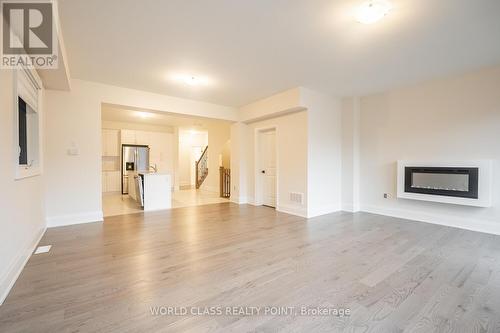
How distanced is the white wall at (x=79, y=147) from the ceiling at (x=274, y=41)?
1.10 feet

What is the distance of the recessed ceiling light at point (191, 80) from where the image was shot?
3941 millimetres

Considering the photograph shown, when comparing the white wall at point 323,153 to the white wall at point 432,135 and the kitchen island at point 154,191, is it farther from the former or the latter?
the kitchen island at point 154,191

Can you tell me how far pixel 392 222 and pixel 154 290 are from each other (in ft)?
13.6

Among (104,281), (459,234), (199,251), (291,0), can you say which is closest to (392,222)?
(459,234)

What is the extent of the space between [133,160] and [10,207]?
20.4ft

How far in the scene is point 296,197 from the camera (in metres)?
4.91

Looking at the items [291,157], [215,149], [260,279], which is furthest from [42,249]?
[215,149]

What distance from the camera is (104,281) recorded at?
2.11m

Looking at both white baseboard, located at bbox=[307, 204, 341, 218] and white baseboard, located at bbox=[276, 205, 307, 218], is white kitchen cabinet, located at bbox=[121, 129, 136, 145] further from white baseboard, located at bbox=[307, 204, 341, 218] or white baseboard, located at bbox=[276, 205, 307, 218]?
white baseboard, located at bbox=[307, 204, 341, 218]

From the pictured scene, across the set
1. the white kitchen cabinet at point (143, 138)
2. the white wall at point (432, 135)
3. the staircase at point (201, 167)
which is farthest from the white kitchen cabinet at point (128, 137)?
the white wall at point (432, 135)

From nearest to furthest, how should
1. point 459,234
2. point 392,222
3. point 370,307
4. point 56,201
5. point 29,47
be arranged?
point 370,307 → point 29,47 → point 459,234 → point 56,201 → point 392,222

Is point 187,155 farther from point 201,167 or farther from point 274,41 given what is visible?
point 274,41

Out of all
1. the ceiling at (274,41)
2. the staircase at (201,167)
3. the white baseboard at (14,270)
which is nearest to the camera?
the white baseboard at (14,270)

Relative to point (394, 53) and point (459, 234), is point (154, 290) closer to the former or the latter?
point (394, 53)
